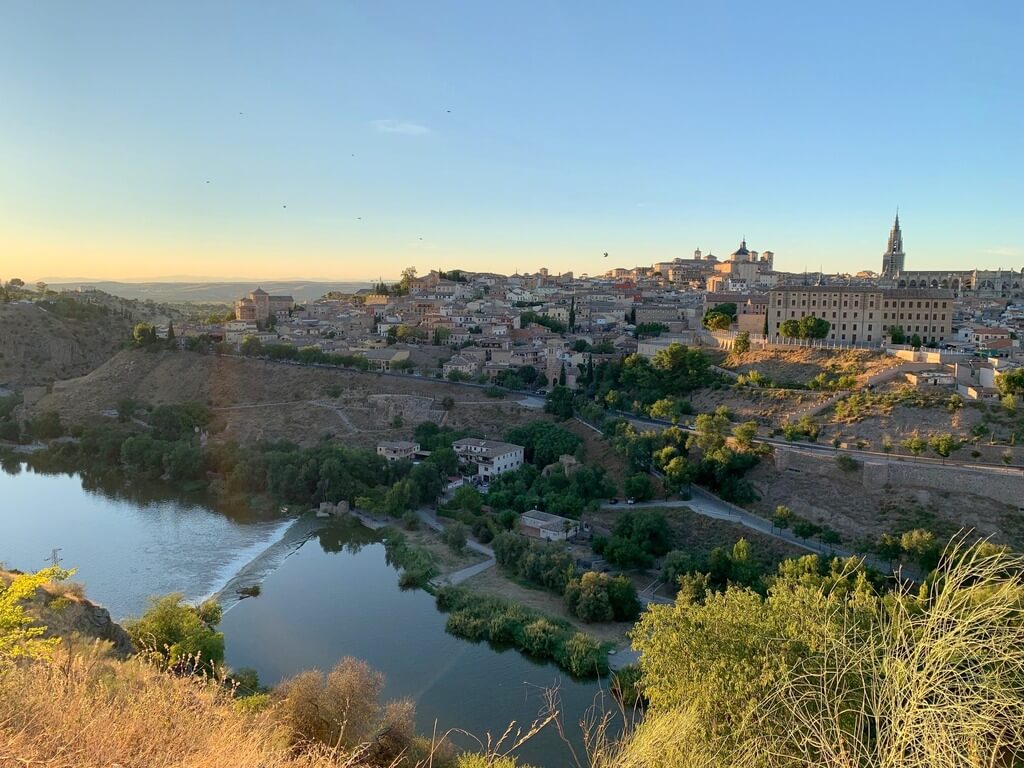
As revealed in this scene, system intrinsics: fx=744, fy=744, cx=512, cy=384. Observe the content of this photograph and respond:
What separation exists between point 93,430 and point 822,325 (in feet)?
67.3

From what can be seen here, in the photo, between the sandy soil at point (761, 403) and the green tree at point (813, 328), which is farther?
the green tree at point (813, 328)

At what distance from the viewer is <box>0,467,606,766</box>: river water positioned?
30.6 ft

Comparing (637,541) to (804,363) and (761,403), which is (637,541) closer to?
(761,403)

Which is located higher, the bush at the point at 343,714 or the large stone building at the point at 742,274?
the large stone building at the point at 742,274

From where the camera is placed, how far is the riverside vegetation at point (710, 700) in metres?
2.69

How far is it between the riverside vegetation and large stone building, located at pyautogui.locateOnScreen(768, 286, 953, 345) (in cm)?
1442

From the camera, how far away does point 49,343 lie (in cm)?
3134

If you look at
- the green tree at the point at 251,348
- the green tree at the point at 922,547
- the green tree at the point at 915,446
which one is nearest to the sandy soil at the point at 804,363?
the green tree at the point at 915,446

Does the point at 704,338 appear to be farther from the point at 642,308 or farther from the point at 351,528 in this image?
the point at 351,528

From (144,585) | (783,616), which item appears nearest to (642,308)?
(144,585)

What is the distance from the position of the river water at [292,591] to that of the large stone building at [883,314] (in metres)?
14.1

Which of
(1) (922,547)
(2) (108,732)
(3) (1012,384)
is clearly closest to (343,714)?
(2) (108,732)

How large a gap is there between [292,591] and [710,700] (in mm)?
8549

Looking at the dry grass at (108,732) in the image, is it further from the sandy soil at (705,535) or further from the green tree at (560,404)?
the green tree at (560,404)
